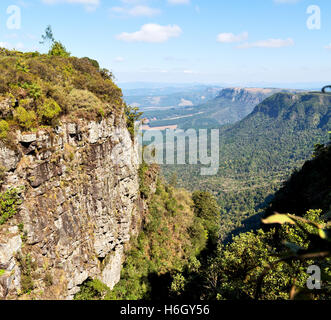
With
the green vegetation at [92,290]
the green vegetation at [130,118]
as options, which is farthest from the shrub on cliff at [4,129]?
the green vegetation at [130,118]

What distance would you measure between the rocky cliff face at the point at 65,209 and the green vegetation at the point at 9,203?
302 mm

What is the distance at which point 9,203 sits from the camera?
12.0 metres

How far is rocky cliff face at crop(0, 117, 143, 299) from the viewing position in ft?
40.4

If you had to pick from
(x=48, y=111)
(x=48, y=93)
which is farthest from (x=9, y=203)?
(x=48, y=93)

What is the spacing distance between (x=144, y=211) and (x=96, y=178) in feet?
39.7

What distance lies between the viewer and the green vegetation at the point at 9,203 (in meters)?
11.8

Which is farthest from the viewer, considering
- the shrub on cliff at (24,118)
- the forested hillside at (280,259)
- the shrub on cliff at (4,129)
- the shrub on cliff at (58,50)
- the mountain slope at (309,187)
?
the mountain slope at (309,187)

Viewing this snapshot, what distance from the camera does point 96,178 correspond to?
59.3 feet

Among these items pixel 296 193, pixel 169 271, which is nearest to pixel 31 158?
pixel 169 271

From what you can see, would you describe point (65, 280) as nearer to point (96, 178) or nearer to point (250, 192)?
point (96, 178)

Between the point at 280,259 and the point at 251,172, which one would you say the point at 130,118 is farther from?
the point at 251,172

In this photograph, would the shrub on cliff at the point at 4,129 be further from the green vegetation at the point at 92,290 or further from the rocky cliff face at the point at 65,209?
the green vegetation at the point at 92,290

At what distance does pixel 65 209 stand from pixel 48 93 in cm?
781
